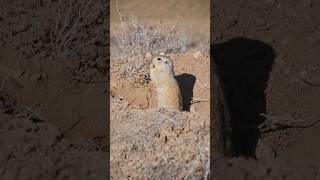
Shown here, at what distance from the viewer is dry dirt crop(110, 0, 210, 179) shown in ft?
10.6

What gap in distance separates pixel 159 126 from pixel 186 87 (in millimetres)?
1229

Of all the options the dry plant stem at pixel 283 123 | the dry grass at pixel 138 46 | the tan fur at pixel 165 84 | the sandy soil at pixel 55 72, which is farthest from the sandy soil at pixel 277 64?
the dry grass at pixel 138 46

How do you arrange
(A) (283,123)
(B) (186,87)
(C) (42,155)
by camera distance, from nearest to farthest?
(C) (42,155) → (A) (283,123) → (B) (186,87)

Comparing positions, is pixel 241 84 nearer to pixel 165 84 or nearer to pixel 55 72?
pixel 165 84

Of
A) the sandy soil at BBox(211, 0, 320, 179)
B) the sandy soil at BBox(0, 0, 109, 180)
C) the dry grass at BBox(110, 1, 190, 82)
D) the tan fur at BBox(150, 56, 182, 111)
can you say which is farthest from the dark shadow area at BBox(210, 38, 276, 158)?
the dry grass at BBox(110, 1, 190, 82)

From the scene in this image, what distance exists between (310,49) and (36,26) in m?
1.65

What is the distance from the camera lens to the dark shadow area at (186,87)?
15.5 ft

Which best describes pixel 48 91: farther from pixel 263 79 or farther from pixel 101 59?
pixel 263 79

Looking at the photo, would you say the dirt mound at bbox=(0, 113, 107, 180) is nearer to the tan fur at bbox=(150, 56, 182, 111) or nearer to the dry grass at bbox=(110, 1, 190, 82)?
the tan fur at bbox=(150, 56, 182, 111)

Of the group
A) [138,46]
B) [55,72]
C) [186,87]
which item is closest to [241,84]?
[55,72]

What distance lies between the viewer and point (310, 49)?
3795 millimetres

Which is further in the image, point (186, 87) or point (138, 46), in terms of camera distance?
point (138, 46)

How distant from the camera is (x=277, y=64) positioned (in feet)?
12.4

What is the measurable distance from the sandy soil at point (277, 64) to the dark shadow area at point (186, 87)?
86 centimetres
